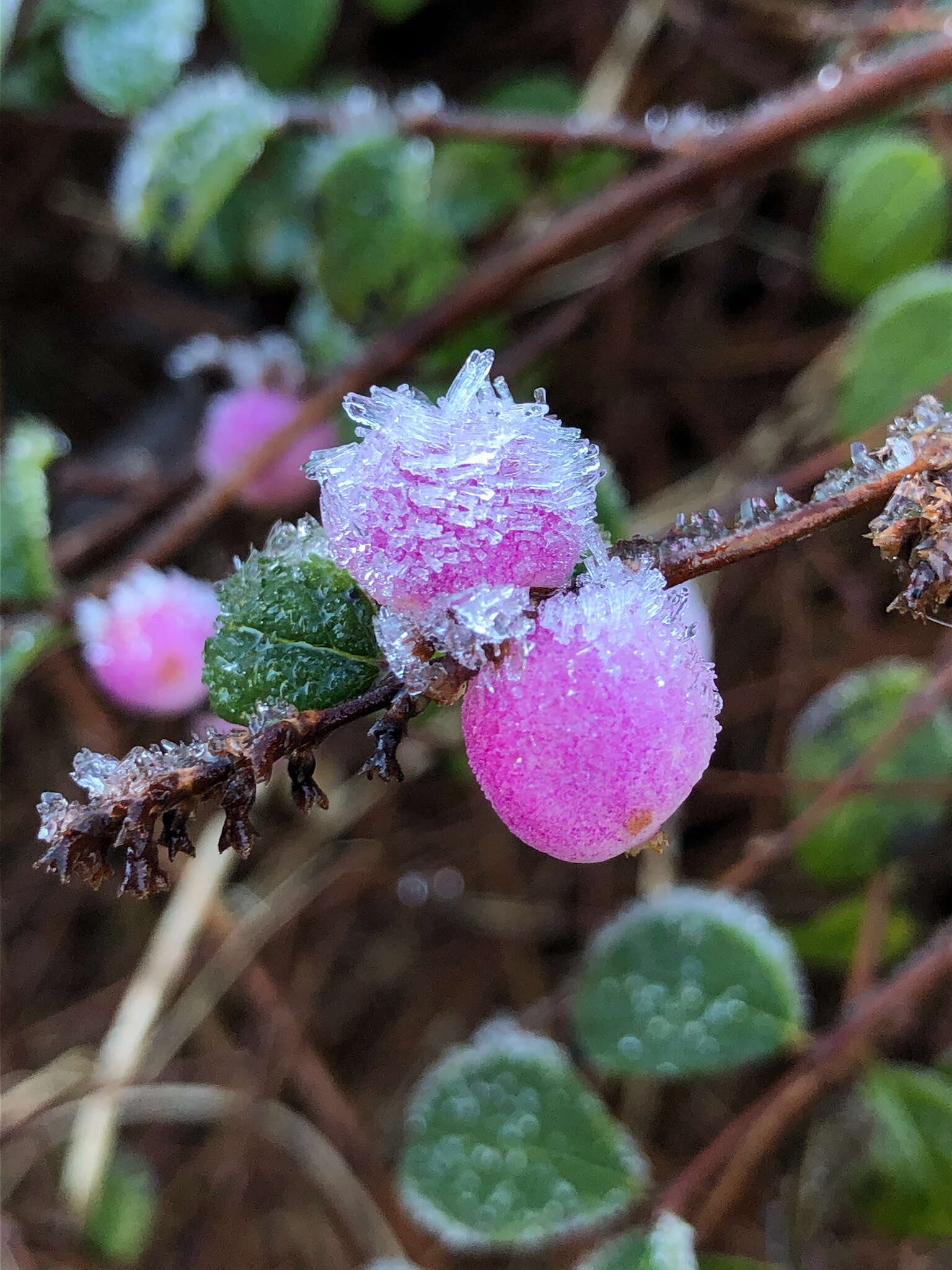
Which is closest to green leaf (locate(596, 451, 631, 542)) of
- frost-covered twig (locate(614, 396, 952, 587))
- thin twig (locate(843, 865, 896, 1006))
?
frost-covered twig (locate(614, 396, 952, 587))

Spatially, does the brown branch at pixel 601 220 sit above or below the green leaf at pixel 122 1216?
above

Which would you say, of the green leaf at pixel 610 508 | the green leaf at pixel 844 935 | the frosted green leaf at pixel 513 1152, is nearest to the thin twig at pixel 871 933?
the green leaf at pixel 844 935

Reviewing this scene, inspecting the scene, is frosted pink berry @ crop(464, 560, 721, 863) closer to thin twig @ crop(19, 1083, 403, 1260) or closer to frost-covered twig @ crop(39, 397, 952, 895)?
frost-covered twig @ crop(39, 397, 952, 895)

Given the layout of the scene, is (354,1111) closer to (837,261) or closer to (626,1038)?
(626,1038)

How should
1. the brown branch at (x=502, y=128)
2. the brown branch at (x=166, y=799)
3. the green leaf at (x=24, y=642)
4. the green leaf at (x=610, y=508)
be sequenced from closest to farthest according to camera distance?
the brown branch at (x=166, y=799)
the green leaf at (x=610, y=508)
the green leaf at (x=24, y=642)
the brown branch at (x=502, y=128)

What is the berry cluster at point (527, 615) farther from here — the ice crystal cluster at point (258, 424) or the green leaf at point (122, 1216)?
the green leaf at point (122, 1216)

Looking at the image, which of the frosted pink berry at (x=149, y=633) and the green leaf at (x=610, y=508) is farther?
the frosted pink berry at (x=149, y=633)

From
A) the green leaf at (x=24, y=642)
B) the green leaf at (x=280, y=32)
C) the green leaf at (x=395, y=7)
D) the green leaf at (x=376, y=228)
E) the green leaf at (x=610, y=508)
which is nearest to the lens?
the green leaf at (x=610, y=508)

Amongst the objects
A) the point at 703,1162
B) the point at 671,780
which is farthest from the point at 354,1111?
the point at 671,780
